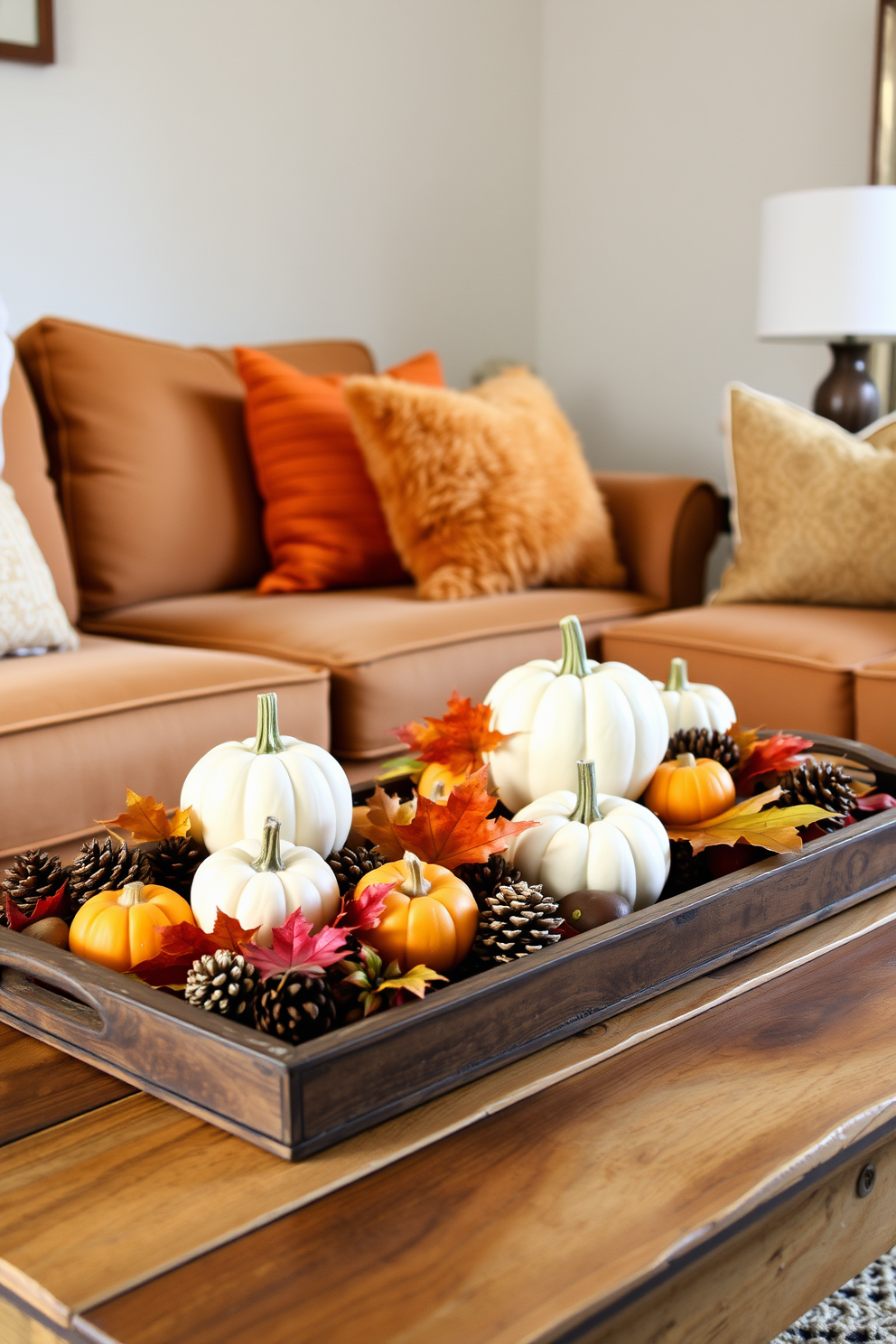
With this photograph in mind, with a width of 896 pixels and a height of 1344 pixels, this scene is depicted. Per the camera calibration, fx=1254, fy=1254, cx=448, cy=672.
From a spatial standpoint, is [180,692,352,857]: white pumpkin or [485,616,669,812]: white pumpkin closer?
[180,692,352,857]: white pumpkin

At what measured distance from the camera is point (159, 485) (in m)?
2.46

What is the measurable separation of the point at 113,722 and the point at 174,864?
0.68 meters

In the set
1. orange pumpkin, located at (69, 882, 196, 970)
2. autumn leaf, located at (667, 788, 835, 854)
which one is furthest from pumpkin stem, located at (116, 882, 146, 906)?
autumn leaf, located at (667, 788, 835, 854)

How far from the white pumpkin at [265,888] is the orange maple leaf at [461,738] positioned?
0.28 metres

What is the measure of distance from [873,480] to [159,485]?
1.37 m

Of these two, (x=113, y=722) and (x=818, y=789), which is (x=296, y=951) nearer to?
(x=818, y=789)

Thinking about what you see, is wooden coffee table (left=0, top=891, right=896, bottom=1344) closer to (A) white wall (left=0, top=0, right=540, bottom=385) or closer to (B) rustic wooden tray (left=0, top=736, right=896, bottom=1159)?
(B) rustic wooden tray (left=0, top=736, right=896, bottom=1159)

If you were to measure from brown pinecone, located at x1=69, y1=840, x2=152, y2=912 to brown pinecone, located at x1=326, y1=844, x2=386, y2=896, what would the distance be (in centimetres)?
15

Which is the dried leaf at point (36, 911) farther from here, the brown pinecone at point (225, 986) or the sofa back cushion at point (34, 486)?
the sofa back cushion at point (34, 486)

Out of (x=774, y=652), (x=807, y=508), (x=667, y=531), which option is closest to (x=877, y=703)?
(x=774, y=652)

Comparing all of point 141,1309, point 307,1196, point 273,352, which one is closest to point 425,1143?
point 307,1196

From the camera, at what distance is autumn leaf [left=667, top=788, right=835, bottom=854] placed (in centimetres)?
104

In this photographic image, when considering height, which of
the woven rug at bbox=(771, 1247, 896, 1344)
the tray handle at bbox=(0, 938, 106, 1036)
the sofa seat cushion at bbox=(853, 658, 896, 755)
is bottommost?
the woven rug at bbox=(771, 1247, 896, 1344)

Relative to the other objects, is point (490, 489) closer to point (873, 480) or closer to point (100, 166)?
point (873, 480)
